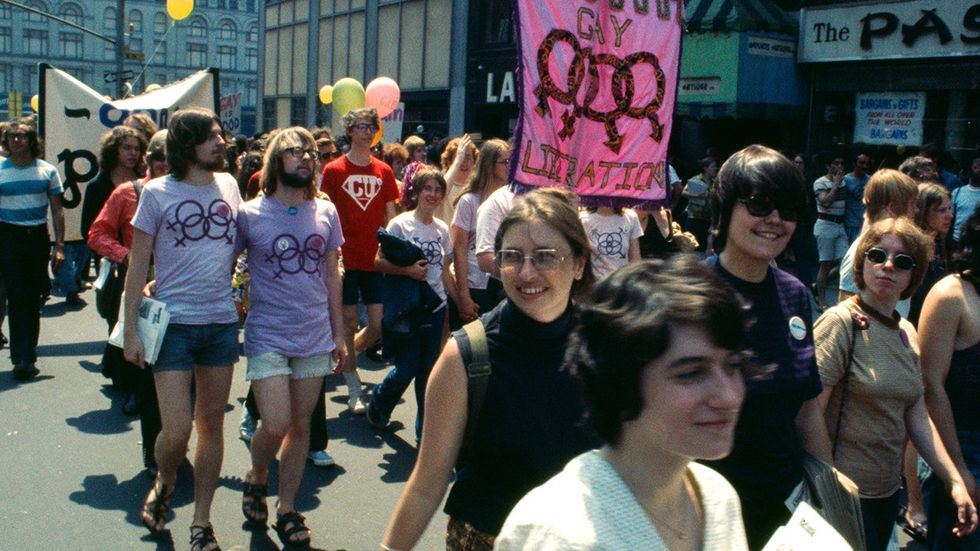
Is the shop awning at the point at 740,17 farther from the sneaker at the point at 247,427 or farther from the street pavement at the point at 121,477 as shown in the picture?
the sneaker at the point at 247,427

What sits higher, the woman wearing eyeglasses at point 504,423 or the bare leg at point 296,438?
the woman wearing eyeglasses at point 504,423

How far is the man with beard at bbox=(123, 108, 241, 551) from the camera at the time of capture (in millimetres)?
4375

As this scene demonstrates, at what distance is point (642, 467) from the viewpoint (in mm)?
1742

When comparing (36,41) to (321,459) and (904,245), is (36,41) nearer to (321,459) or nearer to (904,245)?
(321,459)

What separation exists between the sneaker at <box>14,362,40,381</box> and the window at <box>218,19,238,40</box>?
8073cm

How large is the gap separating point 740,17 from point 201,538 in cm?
1412

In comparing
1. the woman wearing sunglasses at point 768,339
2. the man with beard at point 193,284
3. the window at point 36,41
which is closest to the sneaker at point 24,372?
the man with beard at point 193,284

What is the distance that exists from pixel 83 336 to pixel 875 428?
7.73 m

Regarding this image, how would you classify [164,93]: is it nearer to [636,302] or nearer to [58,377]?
[58,377]

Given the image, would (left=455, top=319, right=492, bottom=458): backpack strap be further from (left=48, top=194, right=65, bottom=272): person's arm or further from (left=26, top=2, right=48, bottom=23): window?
(left=26, top=2, right=48, bottom=23): window

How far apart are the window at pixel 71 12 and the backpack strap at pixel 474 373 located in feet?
277

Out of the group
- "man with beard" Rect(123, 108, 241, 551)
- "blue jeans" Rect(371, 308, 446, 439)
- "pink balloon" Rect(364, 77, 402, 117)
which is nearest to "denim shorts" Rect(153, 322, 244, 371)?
"man with beard" Rect(123, 108, 241, 551)

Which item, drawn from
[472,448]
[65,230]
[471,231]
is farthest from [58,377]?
[472,448]

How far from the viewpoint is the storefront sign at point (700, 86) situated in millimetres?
16938
